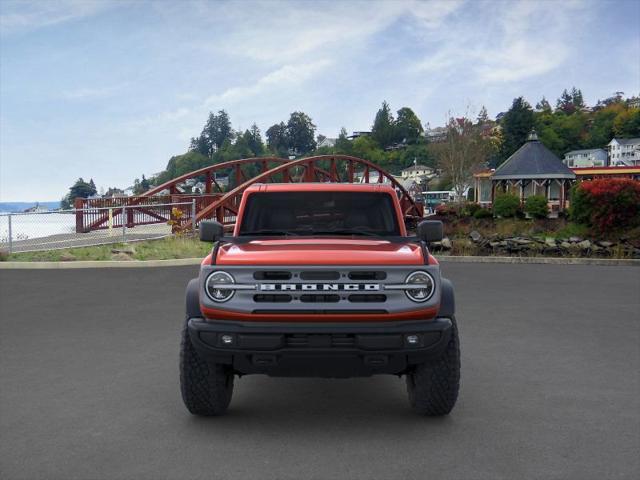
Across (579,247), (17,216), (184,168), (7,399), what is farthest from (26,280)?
(184,168)

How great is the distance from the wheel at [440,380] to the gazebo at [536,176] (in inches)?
1858

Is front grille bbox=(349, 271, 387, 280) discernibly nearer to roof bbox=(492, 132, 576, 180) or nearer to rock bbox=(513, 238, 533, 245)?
rock bbox=(513, 238, 533, 245)

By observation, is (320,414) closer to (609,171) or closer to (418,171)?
(609,171)

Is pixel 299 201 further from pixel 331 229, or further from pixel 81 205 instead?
pixel 81 205

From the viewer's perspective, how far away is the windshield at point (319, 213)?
586 centimetres

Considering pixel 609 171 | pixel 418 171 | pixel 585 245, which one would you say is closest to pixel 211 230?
pixel 585 245

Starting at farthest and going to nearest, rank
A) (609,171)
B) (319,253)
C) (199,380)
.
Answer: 1. (609,171)
2. (199,380)
3. (319,253)

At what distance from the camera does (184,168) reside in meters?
162

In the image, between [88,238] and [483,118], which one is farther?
[483,118]

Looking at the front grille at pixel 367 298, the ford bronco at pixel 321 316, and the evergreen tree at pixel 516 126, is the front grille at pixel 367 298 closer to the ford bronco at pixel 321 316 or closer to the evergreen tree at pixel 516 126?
the ford bronco at pixel 321 316

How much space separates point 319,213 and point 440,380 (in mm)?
1952

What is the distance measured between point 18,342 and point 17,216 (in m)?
13.3

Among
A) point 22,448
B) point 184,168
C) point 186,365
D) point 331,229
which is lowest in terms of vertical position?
point 22,448

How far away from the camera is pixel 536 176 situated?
5072 cm
